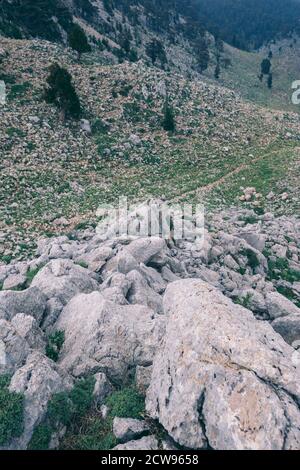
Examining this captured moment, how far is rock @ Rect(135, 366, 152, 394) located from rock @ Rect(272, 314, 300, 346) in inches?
274

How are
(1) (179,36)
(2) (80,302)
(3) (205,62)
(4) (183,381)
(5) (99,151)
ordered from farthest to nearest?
(1) (179,36)
(3) (205,62)
(5) (99,151)
(2) (80,302)
(4) (183,381)

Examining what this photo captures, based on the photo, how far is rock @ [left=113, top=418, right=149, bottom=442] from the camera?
347 inches

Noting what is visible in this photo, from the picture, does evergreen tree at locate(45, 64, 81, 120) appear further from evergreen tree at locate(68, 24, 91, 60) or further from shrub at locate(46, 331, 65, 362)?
shrub at locate(46, 331, 65, 362)

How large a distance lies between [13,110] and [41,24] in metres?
43.6

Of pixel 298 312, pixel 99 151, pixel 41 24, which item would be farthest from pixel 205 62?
pixel 298 312

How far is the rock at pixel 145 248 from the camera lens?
17.2 meters

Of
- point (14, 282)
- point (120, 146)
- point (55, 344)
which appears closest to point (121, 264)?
point (14, 282)

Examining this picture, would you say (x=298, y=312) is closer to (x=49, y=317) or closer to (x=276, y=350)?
(x=276, y=350)

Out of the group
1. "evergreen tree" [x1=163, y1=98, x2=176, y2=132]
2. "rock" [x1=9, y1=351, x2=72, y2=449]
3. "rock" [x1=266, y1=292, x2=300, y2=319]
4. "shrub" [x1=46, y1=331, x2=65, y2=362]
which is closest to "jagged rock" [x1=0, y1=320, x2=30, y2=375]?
"rock" [x1=9, y1=351, x2=72, y2=449]

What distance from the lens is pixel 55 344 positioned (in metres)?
11.7

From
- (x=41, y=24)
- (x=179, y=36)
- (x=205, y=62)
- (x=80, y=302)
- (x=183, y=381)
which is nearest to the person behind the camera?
(x=183, y=381)

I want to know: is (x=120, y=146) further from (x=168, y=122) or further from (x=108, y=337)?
(x=108, y=337)

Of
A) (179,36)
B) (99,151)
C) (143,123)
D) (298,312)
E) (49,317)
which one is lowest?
(298,312)

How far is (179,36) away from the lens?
145 meters
